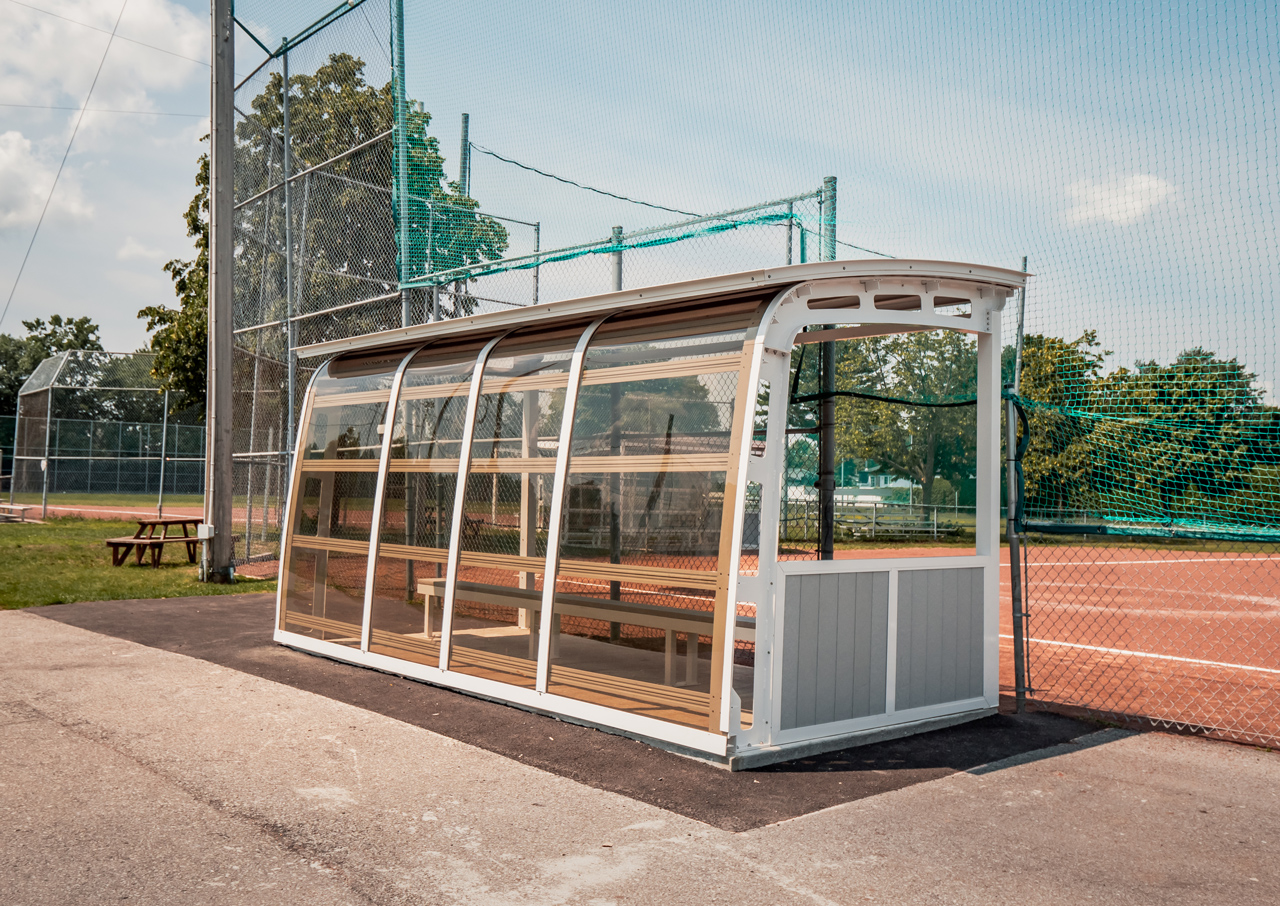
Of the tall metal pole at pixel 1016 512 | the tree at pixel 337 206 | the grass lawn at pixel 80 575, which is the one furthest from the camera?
the grass lawn at pixel 80 575

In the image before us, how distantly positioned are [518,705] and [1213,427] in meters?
5.33

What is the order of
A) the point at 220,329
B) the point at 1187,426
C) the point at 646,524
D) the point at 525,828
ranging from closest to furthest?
the point at 525,828 < the point at 646,524 < the point at 1187,426 < the point at 220,329

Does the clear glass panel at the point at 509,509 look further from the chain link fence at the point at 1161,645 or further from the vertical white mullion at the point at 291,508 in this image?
the chain link fence at the point at 1161,645

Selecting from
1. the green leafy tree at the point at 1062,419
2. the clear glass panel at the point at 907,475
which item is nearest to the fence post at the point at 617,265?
the green leafy tree at the point at 1062,419

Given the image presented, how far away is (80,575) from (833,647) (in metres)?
12.2

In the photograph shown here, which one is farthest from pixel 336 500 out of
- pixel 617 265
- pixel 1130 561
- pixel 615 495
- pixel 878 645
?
pixel 1130 561

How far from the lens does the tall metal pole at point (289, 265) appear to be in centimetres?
1284

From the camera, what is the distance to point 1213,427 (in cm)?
728

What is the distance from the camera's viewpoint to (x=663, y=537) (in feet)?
19.2

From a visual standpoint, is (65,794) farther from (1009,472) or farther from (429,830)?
(1009,472)

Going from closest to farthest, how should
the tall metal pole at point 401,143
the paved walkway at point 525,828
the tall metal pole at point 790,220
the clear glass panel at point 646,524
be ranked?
the paved walkway at point 525,828 → the clear glass panel at point 646,524 → the tall metal pole at point 790,220 → the tall metal pole at point 401,143

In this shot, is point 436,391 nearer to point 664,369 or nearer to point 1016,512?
point 664,369

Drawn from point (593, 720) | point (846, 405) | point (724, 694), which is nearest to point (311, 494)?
point (593, 720)

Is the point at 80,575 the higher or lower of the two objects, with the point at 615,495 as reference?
lower
